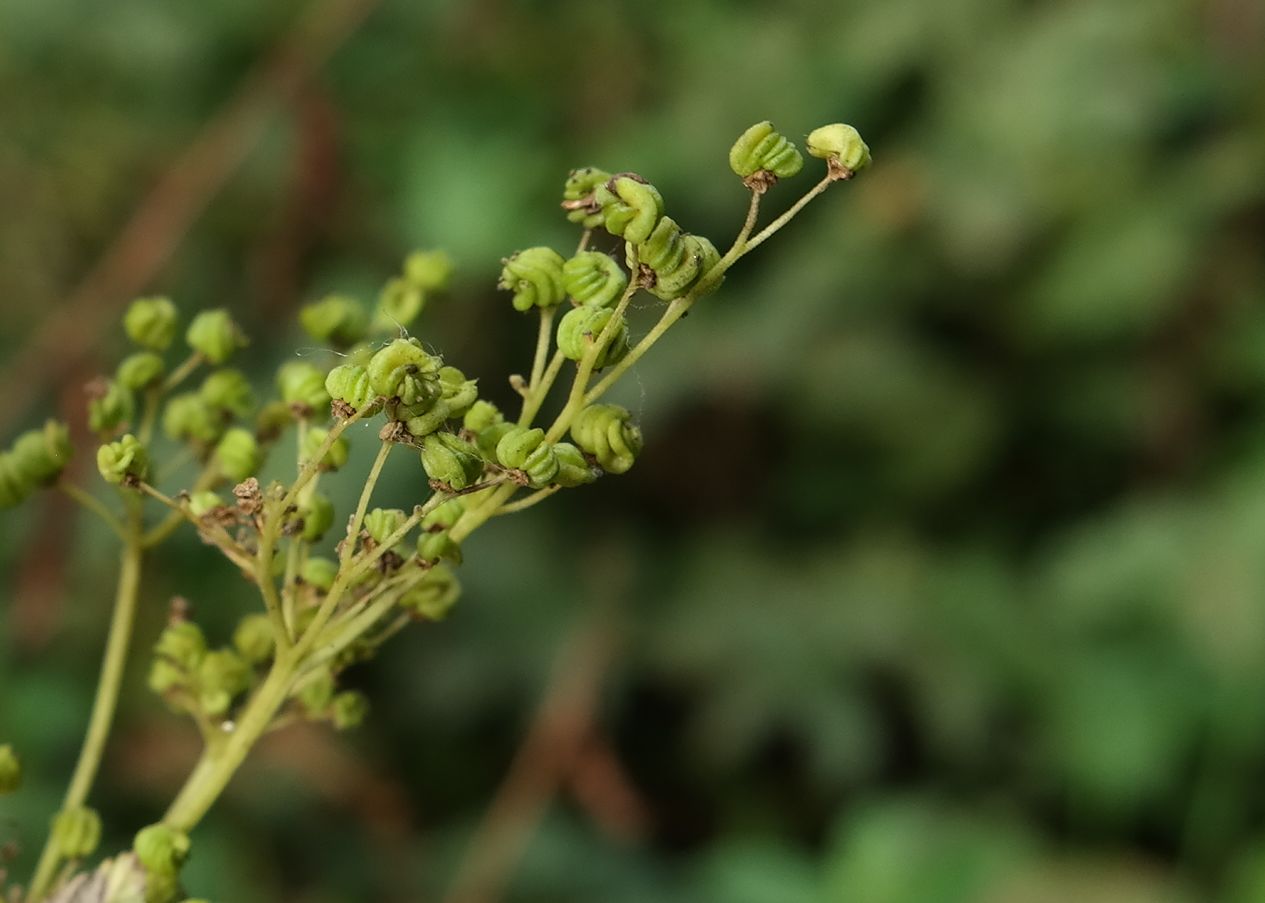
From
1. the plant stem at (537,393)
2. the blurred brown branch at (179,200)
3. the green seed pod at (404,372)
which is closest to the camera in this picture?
the green seed pod at (404,372)

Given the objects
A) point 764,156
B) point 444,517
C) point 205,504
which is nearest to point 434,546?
point 444,517

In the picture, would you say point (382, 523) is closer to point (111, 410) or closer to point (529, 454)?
point (529, 454)

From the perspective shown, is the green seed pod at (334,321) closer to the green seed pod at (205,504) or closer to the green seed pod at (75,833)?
the green seed pod at (205,504)

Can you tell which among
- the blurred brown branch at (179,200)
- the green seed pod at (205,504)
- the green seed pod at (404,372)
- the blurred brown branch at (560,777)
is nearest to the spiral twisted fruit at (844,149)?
the green seed pod at (404,372)

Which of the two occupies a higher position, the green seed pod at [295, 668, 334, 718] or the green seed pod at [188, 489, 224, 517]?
the green seed pod at [188, 489, 224, 517]

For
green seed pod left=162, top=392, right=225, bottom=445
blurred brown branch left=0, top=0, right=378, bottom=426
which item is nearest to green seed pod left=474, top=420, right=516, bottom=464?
green seed pod left=162, top=392, right=225, bottom=445

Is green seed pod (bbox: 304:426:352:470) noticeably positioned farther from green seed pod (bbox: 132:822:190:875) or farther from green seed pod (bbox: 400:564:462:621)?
green seed pod (bbox: 132:822:190:875)
